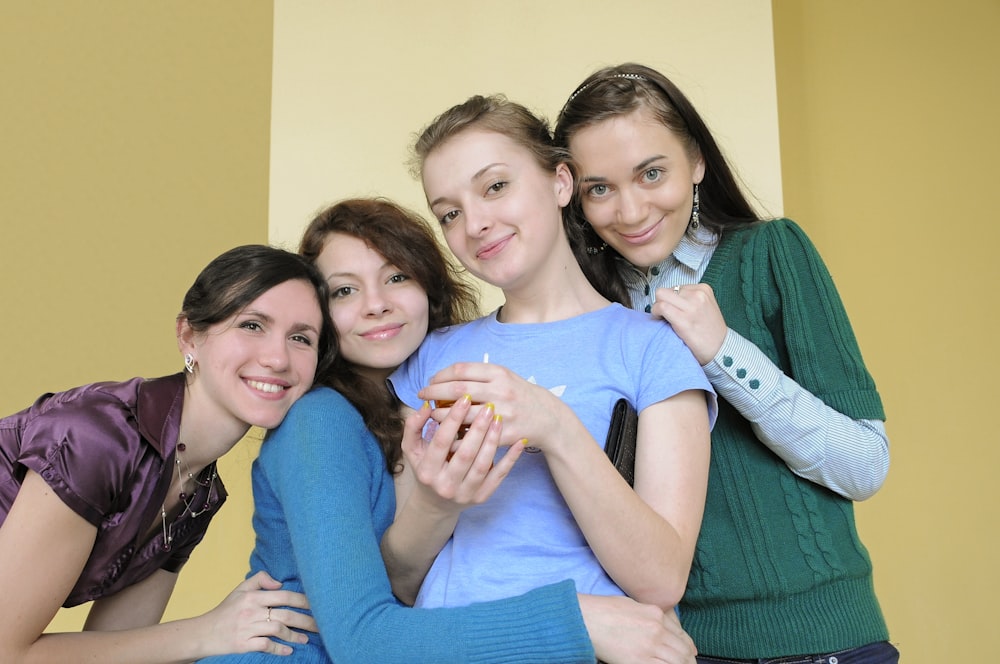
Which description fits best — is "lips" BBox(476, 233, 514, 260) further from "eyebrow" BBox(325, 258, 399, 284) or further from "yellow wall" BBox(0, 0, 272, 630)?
"yellow wall" BBox(0, 0, 272, 630)

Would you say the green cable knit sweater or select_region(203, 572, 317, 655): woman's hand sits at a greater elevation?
the green cable knit sweater

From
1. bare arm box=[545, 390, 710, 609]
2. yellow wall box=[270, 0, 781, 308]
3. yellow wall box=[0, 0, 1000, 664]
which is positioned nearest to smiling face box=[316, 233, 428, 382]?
bare arm box=[545, 390, 710, 609]

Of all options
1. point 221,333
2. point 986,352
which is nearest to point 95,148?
point 221,333

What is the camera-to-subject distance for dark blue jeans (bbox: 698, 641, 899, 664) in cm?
148

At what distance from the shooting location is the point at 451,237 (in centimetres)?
147

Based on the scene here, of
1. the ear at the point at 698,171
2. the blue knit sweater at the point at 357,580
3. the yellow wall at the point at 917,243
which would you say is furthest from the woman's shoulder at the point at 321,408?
the yellow wall at the point at 917,243

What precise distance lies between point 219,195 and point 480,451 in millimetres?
2313

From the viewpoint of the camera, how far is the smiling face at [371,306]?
5.30 feet

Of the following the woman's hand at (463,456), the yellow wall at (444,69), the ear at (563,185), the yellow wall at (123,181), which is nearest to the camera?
the woman's hand at (463,456)

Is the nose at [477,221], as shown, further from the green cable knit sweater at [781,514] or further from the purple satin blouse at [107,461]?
the purple satin blouse at [107,461]

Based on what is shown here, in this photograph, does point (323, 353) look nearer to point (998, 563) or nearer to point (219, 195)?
point (219, 195)

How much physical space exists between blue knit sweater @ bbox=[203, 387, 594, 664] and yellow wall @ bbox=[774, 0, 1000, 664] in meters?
1.93

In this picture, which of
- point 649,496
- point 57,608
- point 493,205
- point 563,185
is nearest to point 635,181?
point 563,185

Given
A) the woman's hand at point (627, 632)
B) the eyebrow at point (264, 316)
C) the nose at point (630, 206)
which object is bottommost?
the woman's hand at point (627, 632)
